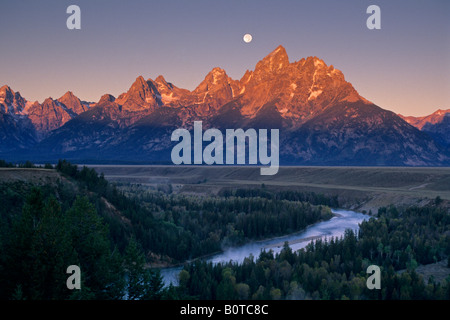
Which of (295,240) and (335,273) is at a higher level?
(335,273)

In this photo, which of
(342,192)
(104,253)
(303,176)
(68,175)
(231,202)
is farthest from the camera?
(303,176)

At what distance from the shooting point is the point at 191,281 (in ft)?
152

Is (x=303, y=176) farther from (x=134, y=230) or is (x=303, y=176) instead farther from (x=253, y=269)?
(x=253, y=269)

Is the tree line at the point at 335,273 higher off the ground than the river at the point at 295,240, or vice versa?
the tree line at the point at 335,273

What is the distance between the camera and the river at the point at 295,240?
221 feet

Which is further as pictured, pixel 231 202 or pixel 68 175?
pixel 231 202

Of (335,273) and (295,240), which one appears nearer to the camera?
(335,273)

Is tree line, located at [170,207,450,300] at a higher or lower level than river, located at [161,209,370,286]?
higher

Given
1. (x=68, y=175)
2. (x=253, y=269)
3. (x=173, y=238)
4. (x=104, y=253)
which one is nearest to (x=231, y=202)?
(x=173, y=238)

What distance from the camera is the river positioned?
67250 millimetres

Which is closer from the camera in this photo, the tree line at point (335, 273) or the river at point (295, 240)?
the tree line at point (335, 273)

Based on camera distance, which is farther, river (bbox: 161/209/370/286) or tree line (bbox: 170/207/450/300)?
river (bbox: 161/209/370/286)

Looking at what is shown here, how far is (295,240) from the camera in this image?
81312 millimetres

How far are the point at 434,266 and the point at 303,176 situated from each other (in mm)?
127397
